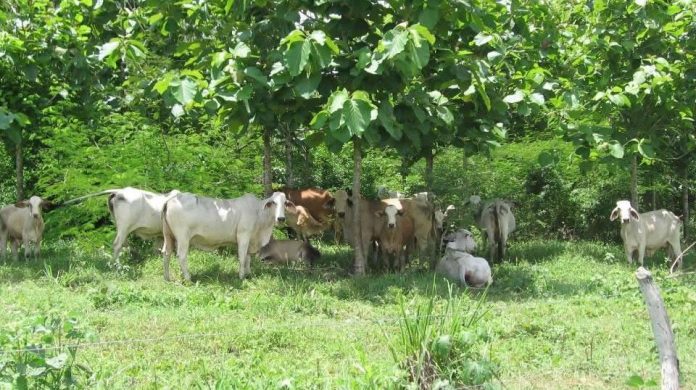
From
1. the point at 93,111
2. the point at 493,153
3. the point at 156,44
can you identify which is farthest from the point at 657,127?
the point at 93,111

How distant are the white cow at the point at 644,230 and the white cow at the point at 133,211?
796 cm

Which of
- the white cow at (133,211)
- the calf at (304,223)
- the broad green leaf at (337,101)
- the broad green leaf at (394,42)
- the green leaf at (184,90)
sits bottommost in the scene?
the calf at (304,223)

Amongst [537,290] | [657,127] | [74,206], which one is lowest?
[537,290]

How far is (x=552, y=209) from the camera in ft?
62.7

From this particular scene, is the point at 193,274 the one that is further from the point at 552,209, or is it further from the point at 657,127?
the point at 552,209

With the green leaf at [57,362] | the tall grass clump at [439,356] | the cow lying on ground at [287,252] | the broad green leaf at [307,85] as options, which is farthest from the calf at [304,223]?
the green leaf at [57,362]

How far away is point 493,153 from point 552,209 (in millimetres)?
2922

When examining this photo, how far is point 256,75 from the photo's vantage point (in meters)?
9.89

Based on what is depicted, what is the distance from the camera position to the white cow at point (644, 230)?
44.7 feet

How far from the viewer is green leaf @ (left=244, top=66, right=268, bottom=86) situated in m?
9.84

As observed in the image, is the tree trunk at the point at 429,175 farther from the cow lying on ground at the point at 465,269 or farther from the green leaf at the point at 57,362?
the green leaf at the point at 57,362

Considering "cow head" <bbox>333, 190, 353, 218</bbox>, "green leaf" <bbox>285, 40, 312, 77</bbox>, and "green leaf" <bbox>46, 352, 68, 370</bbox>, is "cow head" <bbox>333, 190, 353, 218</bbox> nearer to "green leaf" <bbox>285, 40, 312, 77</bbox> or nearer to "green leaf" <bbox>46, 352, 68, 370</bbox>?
"green leaf" <bbox>285, 40, 312, 77</bbox>

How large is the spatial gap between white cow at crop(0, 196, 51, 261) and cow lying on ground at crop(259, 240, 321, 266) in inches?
145

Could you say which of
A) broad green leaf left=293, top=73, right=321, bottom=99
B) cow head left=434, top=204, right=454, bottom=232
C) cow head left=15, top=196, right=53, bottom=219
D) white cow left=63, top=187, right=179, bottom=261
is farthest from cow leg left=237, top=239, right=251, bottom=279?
cow head left=434, top=204, right=454, bottom=232
